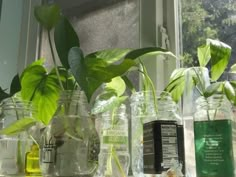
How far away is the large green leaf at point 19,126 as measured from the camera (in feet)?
2.71

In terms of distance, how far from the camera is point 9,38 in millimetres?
1611

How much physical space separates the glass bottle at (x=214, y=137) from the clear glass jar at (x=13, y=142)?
0.45 m

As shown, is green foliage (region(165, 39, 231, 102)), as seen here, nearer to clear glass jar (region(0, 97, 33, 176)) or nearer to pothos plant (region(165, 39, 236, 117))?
pothos plant (region(165, 39, 236, 117))

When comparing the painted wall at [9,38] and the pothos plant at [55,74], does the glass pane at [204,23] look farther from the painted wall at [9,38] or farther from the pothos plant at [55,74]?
the painted wall at [9,38]

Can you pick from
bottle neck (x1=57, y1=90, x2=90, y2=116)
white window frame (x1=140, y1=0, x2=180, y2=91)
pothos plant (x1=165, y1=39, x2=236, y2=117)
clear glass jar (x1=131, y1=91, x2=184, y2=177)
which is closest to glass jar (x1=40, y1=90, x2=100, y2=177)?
bottle neck (x1=57, y1=90, x2=90, y2=116)

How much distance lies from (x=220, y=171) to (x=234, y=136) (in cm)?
10

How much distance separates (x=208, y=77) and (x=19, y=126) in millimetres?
484

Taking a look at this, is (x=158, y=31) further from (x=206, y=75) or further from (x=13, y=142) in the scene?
(x=13, y=142)

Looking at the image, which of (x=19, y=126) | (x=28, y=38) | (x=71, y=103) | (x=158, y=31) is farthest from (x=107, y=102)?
(x=28, y=38)

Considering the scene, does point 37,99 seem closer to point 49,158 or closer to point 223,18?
point 49,158

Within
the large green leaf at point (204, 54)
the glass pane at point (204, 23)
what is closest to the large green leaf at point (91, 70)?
the large green leaf at point (204, 54)

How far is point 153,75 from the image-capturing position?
1.11m

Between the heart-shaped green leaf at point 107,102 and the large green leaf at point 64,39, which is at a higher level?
the large green leaf at point 64,39

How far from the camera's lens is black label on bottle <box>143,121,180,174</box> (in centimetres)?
69
